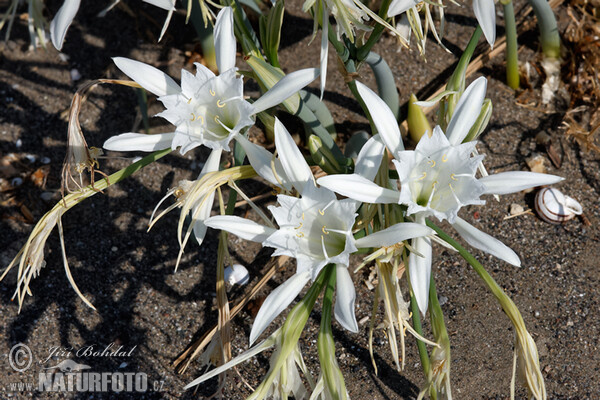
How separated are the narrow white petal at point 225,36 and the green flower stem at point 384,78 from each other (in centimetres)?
44

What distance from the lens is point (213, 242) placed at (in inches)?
63.2

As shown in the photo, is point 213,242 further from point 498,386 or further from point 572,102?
point 572,102

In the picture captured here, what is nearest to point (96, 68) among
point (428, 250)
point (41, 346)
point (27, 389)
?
point (41, 346)

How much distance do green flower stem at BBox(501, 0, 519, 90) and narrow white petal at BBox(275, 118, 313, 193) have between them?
2.73 feet

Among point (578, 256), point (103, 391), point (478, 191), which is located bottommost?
point (103, 391)

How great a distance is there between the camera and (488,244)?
3.01 feet

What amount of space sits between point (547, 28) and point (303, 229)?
1.19 metres

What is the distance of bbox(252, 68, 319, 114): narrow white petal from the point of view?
37.1 inches

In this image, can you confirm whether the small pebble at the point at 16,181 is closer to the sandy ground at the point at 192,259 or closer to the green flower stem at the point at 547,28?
the sandy ground at the point at 192,259

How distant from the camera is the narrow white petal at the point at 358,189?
0.86 metres

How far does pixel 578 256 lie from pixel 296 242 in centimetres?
101

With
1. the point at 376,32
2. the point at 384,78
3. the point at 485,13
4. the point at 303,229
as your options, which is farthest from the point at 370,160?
the point at 384,78

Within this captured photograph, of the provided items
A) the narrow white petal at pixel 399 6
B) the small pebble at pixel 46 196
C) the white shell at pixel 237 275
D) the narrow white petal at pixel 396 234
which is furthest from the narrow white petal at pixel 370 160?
the small pebble at pixel 46 196

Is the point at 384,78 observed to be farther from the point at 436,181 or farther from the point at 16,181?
the point at 16,181
